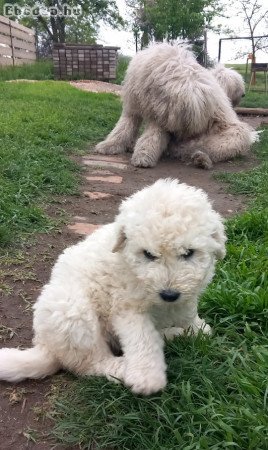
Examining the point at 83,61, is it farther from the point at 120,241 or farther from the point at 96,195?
the point at 120,241

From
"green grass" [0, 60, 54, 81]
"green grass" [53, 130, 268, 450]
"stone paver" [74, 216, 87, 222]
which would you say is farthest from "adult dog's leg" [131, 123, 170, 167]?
"green grass" [0, 60, 54, 81]

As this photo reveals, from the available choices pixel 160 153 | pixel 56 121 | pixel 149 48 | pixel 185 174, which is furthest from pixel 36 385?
pixel 56 121

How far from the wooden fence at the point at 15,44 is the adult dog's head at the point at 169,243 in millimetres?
15773

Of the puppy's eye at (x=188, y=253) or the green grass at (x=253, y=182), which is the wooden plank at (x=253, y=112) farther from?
the puppy's eye at (x=188, y=253)

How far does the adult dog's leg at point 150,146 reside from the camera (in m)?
6.27

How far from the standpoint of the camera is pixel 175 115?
6148 mm

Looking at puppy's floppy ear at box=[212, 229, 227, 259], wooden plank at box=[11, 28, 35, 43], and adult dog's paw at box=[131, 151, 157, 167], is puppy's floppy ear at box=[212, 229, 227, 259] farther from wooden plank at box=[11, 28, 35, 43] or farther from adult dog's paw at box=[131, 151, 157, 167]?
wooden plank at box=[11, 28, 35, 43]

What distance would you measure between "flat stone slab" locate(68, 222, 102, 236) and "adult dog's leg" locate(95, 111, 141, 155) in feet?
9.05

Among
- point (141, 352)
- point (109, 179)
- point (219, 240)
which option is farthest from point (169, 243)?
point (109, 179)

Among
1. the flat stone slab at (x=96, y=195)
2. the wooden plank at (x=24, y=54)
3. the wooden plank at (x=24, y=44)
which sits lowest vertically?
the flat stone slab at (x=96, y=195)

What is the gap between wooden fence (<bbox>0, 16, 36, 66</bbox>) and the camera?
16594mm

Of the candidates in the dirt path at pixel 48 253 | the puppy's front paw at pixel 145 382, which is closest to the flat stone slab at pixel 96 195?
the dirt path at pixel 48 253

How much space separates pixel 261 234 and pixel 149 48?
3.83 meters

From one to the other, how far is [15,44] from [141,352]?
713 inches
